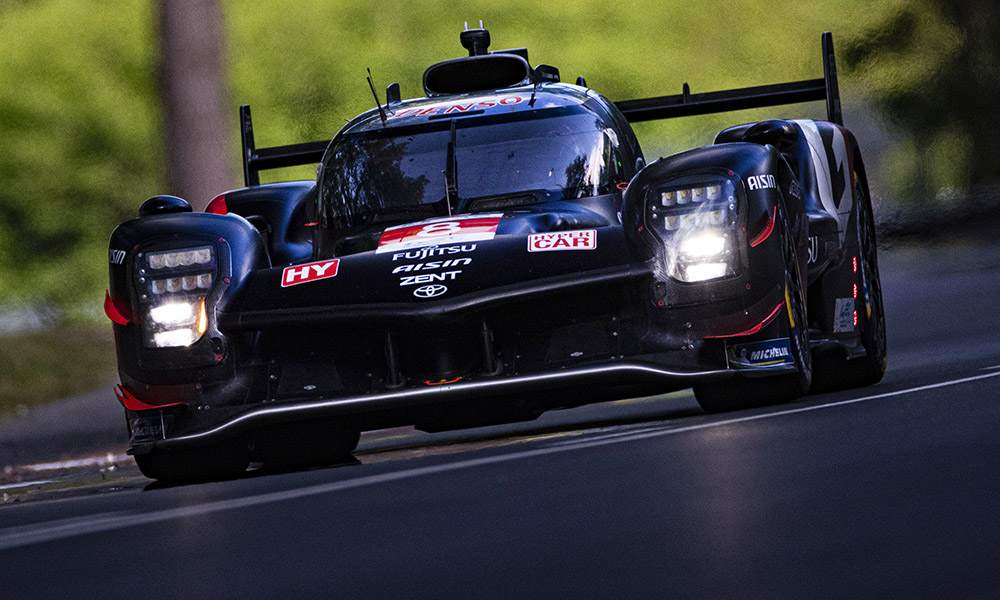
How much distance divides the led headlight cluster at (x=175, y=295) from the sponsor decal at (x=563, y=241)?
1149 mm

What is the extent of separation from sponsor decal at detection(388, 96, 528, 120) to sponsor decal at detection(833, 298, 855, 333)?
5.58 ft

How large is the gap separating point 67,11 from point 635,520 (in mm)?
16986

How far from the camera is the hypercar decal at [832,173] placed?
7012mm

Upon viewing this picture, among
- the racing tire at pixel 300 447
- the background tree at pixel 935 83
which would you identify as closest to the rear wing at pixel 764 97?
the racing tire at pixel 300 447

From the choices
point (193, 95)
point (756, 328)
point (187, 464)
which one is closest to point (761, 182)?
point (756, 328)

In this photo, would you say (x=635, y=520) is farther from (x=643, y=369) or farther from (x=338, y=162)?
(x=338, y=162)

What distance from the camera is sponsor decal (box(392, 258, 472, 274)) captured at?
5.56 metres

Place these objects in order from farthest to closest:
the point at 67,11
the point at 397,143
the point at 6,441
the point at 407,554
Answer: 1. the point at 67,11
2. the point at 6,441
3. the point at 397,143
4. the point at 407,554

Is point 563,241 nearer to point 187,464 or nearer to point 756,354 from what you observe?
point 756,354

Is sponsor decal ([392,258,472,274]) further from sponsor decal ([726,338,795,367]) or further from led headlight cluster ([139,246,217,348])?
sponsor decal ([726,338,795,367])

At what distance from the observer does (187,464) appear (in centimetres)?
601

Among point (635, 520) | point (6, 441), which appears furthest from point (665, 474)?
point (6, 441)

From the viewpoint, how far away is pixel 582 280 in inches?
215

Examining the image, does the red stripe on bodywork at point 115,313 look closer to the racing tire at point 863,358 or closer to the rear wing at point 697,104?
the rear wing at point 697,104
